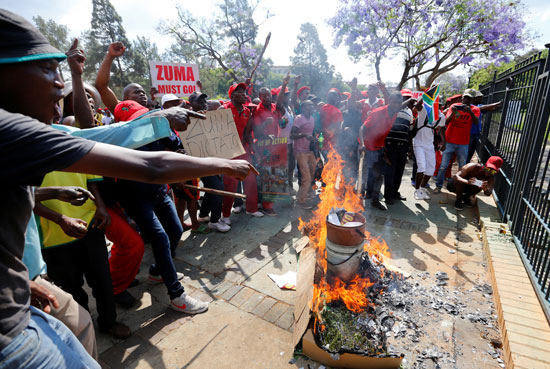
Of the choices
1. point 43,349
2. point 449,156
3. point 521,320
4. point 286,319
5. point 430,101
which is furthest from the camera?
point 449,156

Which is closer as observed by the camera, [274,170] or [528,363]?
[528,363]

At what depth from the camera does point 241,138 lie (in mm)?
5660

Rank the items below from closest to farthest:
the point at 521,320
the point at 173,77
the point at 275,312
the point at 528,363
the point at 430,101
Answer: the point at 528,363
the point at 521,320
the point at 275,312
the point at 430,101
the point at 173,77

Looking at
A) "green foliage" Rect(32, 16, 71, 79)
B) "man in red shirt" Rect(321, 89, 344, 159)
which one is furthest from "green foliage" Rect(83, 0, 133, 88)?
"man in red shirt" Rect(321, 89, 344, 159)

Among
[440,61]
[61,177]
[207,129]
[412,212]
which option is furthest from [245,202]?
[440,61]

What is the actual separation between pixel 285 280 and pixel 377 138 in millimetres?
3878

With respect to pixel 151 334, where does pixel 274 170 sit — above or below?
above

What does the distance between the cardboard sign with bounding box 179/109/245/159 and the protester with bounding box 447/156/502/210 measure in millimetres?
4753

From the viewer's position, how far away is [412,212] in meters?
6.14

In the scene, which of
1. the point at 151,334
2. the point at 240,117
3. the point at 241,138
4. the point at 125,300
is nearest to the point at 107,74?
the point at 240,117

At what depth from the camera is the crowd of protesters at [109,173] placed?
110 centimetres

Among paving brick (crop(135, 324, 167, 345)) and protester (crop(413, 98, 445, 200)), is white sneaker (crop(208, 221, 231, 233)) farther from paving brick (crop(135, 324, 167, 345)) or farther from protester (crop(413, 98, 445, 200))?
protester (crop(413, 98, 445, 200))

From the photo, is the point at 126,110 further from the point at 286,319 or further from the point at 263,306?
the point at 286,319

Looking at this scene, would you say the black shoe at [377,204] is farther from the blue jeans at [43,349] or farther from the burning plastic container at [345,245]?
the blue jeans at [43,349]
